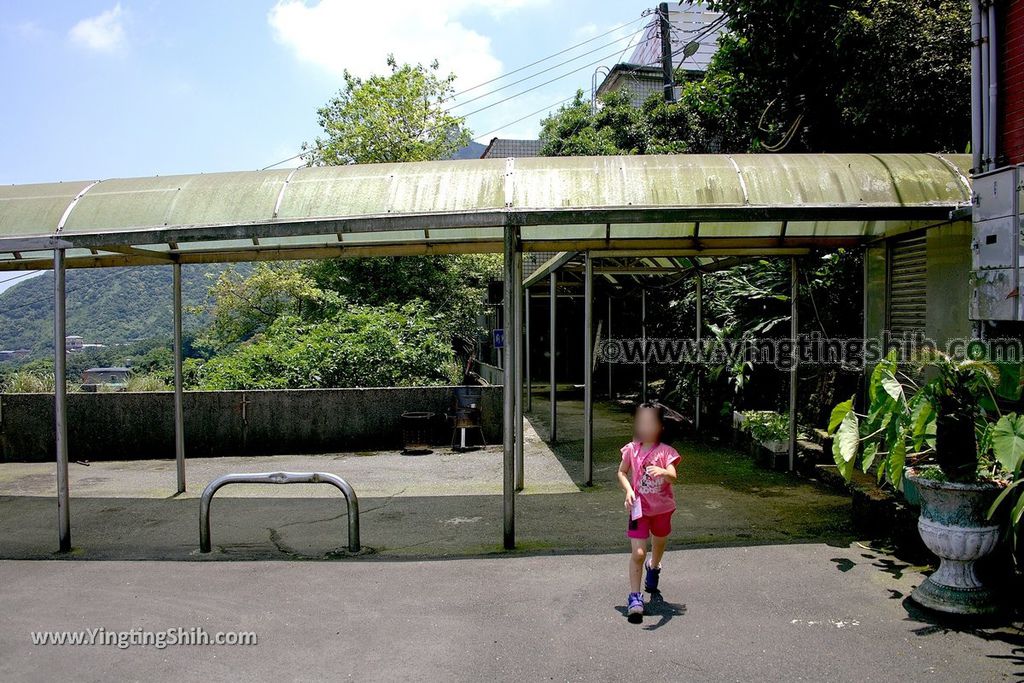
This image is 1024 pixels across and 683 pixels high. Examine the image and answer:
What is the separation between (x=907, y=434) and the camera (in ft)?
17.2

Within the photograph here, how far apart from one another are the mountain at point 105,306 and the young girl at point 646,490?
3145cm

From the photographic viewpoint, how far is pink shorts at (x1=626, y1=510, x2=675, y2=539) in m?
4.95

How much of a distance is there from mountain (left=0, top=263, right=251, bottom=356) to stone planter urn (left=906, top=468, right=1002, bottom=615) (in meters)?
32.6

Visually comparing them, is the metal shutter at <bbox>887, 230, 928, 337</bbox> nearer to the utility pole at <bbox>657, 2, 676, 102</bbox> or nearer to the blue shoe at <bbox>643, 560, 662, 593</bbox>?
the blue shoe at <bbox>643, 560, 662, 593</bbox>

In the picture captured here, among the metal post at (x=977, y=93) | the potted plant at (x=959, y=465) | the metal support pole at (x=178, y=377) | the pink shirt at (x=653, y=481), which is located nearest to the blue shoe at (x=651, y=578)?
the pink shirt at (x=653, y=481)

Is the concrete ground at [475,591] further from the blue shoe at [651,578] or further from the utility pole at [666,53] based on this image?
the utility pole at [666,53]

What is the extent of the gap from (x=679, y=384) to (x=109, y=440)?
9.15 m

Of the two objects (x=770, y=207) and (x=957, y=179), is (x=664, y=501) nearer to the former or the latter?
(x=770, y=207)

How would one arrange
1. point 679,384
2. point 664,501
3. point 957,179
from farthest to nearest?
point 679,384 < point 957,179 < point 664,501

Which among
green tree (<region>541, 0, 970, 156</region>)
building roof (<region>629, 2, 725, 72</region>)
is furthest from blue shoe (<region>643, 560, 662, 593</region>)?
building roof (<region>629, 2, 725, 72</region>)

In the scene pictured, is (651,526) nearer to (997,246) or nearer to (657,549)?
(657,549)

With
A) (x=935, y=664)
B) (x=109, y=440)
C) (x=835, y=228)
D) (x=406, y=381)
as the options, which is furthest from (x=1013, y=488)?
(x=109, y=440)

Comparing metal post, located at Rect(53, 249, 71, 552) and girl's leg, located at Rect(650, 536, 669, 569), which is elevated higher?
metal post, located at Rect(53, 249, 71, 552)

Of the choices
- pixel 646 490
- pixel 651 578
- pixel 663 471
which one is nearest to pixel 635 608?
pixel 651 578
